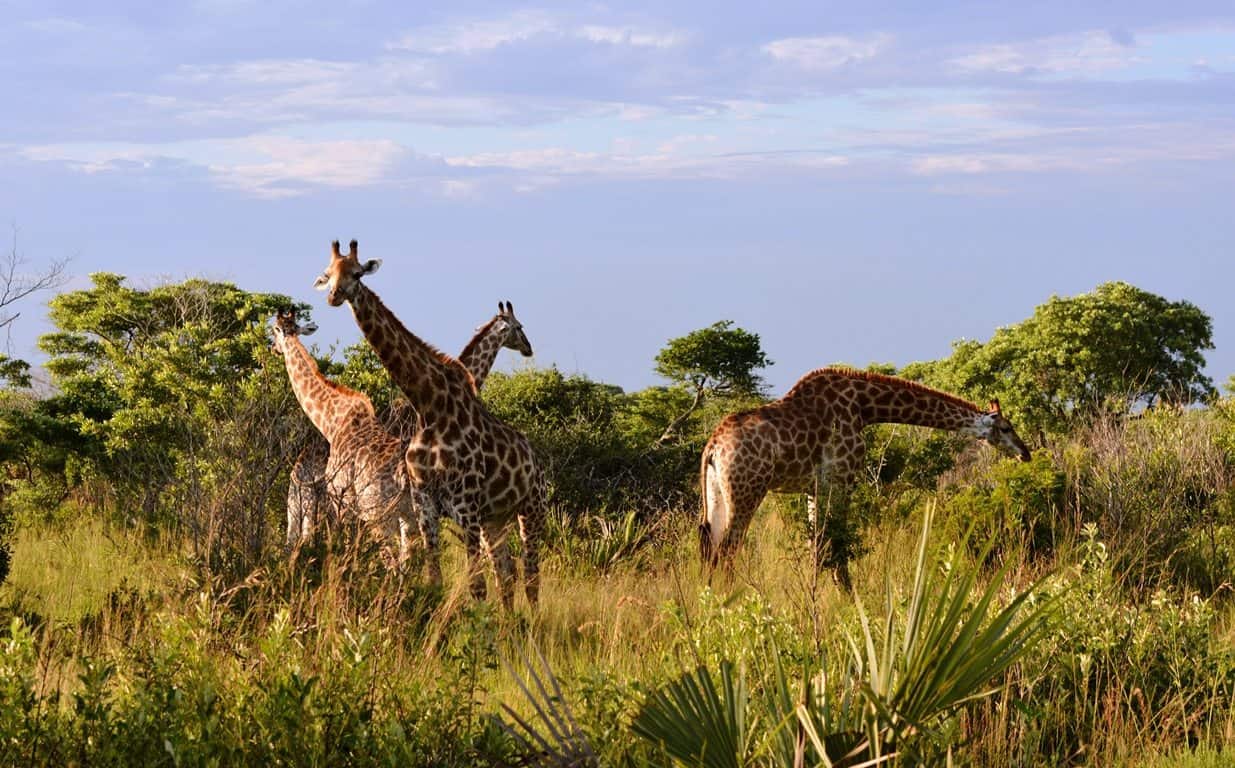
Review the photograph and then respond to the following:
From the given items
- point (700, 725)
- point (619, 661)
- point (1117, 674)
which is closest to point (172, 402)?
point (619, 661)

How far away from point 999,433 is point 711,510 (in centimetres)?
267

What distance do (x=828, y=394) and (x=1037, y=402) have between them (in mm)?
11325

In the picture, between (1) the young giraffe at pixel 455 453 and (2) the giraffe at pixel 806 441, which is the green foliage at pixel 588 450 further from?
(1) the young giraffe at pixel 455 453

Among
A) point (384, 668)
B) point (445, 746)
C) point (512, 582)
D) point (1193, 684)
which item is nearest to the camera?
point (445, 746)

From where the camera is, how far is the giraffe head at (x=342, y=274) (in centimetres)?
847

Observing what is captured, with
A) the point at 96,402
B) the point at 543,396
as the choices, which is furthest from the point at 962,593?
the point at 96,402

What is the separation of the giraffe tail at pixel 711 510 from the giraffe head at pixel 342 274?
325cm

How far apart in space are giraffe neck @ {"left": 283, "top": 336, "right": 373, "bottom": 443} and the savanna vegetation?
182 mm

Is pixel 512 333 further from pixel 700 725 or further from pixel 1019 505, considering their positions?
pixel 700 725

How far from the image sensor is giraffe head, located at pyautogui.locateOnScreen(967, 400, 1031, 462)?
1165 cm

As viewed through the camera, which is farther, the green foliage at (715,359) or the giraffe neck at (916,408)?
the green foliage at (715,359)

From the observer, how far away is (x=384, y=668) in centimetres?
599

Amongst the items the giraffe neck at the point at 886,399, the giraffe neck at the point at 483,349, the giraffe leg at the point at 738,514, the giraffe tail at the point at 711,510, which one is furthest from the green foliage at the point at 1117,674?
the giraffe neck at the point at 483,349

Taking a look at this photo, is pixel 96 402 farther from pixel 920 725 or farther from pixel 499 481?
pixel 920 725
